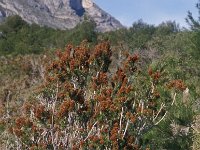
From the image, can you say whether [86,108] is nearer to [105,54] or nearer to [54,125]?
[54,125]

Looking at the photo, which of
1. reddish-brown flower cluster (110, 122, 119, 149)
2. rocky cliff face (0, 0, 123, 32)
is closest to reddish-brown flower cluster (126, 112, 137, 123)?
reddish-brown flower cluster (110, 122, 119, 149)

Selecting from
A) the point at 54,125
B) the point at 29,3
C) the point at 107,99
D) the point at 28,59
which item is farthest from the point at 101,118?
the point at 29,3

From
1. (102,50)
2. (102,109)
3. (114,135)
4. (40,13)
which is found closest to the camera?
(114,135)

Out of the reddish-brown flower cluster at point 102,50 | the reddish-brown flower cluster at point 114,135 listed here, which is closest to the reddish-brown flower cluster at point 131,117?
the reddish-brown flower cluster at point 114,135

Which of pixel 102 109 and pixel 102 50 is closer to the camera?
pixel 102 109

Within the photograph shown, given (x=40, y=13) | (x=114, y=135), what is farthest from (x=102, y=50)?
(x=40, y=13)

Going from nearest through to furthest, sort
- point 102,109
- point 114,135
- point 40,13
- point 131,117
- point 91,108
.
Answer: point 114,135
point 102,109
point 131,117
point 91,108
point 40,13

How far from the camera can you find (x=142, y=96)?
36.1ft

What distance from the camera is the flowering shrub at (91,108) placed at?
32.5 ft

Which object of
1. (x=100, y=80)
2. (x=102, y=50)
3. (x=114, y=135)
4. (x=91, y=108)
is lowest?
(x=114, y=135)

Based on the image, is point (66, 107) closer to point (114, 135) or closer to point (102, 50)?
point (114, 135)

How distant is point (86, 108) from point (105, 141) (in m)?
1.13

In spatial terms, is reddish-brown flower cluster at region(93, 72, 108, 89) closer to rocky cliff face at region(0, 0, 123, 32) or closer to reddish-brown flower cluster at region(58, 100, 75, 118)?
reddish-brown flower cluster at region(58, 100, 75, 118)

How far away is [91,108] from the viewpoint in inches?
419
